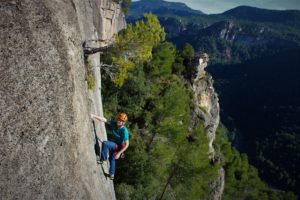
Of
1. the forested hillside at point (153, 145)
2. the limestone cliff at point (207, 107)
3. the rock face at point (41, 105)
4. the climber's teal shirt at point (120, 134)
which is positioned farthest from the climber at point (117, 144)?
the limestone cliff at point (207, 107)

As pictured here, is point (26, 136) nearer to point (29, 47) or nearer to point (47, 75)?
point (47, 75)

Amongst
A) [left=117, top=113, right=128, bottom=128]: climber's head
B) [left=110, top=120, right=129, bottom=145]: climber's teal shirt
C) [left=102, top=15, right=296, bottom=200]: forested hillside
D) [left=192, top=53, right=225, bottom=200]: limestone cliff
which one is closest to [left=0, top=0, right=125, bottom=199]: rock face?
[left=117, top=113, right=128, bottom=128]: climber's head

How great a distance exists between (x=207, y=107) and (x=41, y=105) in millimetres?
43729

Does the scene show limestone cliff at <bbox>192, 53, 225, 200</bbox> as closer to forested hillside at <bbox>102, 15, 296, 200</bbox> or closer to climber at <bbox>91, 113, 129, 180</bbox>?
forested hillside at <bbox>102, 15, 296, 200</bbox>

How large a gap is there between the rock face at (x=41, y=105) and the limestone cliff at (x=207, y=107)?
32719 millimetres

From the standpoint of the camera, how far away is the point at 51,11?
325 inches

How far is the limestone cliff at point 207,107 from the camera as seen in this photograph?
40812 mm

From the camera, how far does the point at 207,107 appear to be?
49.7 metres

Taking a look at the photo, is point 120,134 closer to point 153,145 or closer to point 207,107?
point 153,145

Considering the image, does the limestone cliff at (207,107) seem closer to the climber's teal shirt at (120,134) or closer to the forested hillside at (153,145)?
the forested hillside at (153,145)

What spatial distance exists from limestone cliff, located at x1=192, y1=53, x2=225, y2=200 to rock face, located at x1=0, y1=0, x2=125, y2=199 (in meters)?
32.7

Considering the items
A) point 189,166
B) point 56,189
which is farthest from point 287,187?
point 56,189

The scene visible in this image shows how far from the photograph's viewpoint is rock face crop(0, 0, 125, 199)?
686 cm

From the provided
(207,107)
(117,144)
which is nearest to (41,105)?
(117,144)
